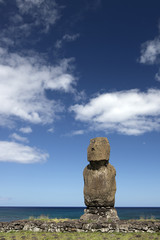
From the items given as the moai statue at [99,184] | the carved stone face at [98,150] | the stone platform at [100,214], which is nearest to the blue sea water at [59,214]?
the stone platform at [100,214]

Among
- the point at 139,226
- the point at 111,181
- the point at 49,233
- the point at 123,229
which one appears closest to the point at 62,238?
the point at 49,233

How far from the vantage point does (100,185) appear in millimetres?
16359

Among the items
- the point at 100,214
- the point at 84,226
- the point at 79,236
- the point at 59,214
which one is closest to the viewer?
the point at 79,236

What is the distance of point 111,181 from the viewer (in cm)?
1659

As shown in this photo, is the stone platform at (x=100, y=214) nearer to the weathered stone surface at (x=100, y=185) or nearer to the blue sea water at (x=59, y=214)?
the weathered stone surface at (x=100, y=185)

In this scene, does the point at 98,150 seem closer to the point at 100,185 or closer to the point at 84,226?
the point at 100,185

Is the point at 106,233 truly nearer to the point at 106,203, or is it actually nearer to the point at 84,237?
the point at 84,237

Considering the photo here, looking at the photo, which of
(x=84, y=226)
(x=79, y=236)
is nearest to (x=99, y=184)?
(x=84, y=226)

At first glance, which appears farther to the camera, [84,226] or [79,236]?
[84,226]

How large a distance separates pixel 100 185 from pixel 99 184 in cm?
9

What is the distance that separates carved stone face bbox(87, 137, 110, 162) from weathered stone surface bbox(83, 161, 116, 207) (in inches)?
18.1

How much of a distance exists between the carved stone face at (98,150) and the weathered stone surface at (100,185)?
1.51 feet

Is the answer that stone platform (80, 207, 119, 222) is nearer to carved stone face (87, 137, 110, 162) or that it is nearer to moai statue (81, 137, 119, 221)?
moai statue (81, 137, 119, 221)

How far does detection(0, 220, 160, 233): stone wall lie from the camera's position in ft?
44.0
